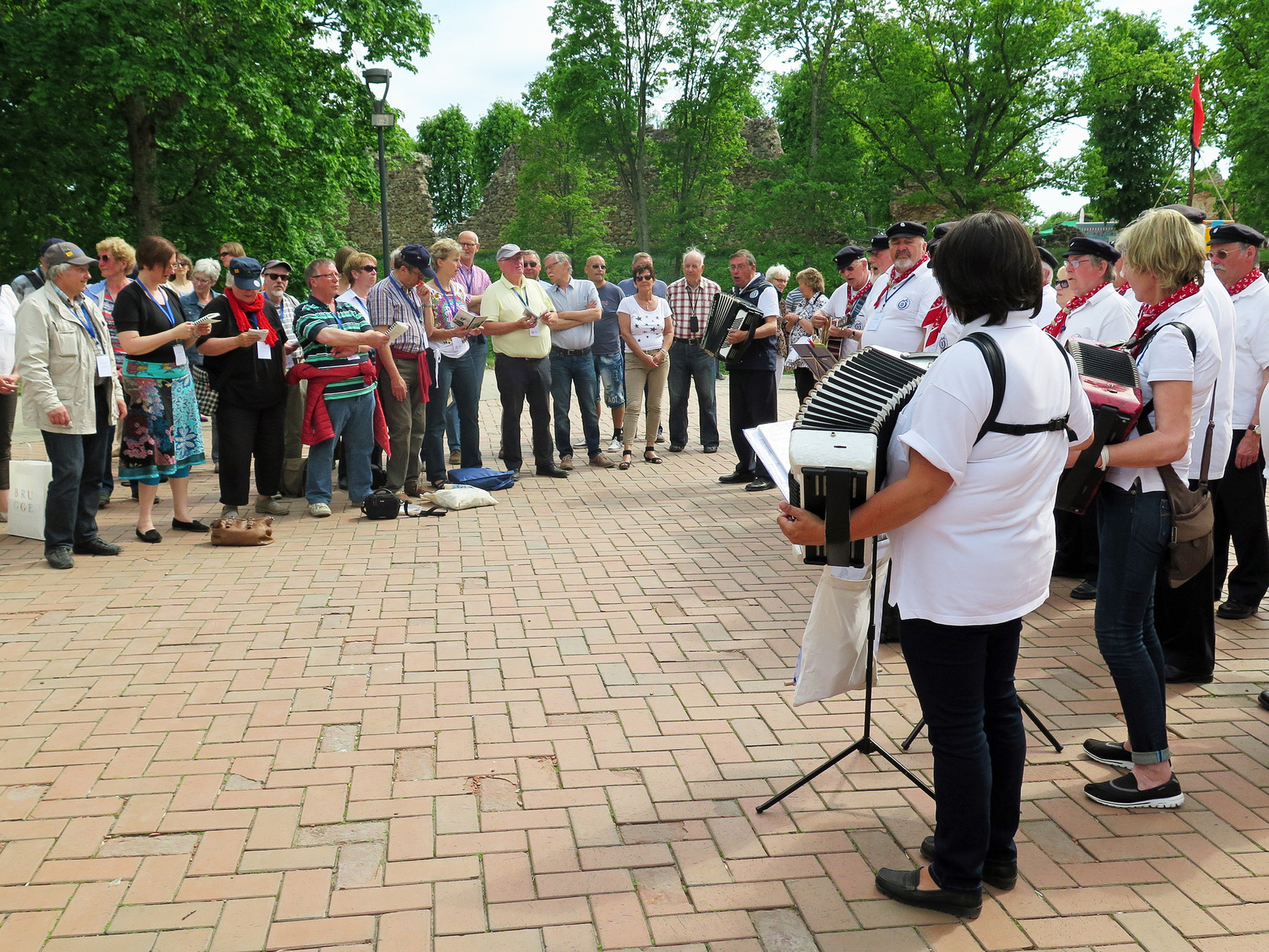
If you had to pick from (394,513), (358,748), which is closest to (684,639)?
(358,748)

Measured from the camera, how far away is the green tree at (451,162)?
67500 millimetres

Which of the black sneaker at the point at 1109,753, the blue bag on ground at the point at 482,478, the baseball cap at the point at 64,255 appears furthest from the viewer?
the blue bag on ground at the point at 482,478

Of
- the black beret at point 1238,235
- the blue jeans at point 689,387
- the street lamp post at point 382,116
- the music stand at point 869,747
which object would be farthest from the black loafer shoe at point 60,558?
the street lamp post at point 382,116

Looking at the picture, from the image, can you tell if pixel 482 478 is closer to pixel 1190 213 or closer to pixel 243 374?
pixel 243 374

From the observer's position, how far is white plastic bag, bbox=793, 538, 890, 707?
352cm

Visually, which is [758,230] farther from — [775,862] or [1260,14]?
[775,862]

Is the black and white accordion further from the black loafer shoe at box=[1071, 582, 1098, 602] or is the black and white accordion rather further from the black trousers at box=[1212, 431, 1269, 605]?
the black loafer shoe at box=[1071, 582, 1098, 602]

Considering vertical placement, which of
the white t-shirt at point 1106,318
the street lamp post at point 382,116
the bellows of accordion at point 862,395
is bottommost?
the bellows of accordion at point 862,395

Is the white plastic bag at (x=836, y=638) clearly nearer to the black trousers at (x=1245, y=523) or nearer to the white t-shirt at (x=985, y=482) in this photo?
the white t-shirt at (x=985, y=482)

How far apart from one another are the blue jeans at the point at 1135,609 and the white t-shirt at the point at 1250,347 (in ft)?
7.58

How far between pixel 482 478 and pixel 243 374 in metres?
2.32

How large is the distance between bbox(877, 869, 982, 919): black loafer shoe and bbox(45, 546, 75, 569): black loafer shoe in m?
5.65

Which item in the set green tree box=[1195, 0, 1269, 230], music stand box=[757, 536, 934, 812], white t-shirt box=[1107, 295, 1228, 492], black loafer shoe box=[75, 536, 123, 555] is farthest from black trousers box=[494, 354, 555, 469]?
green tree box=[1195, 0, 1269, 230]

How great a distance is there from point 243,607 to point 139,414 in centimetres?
219
